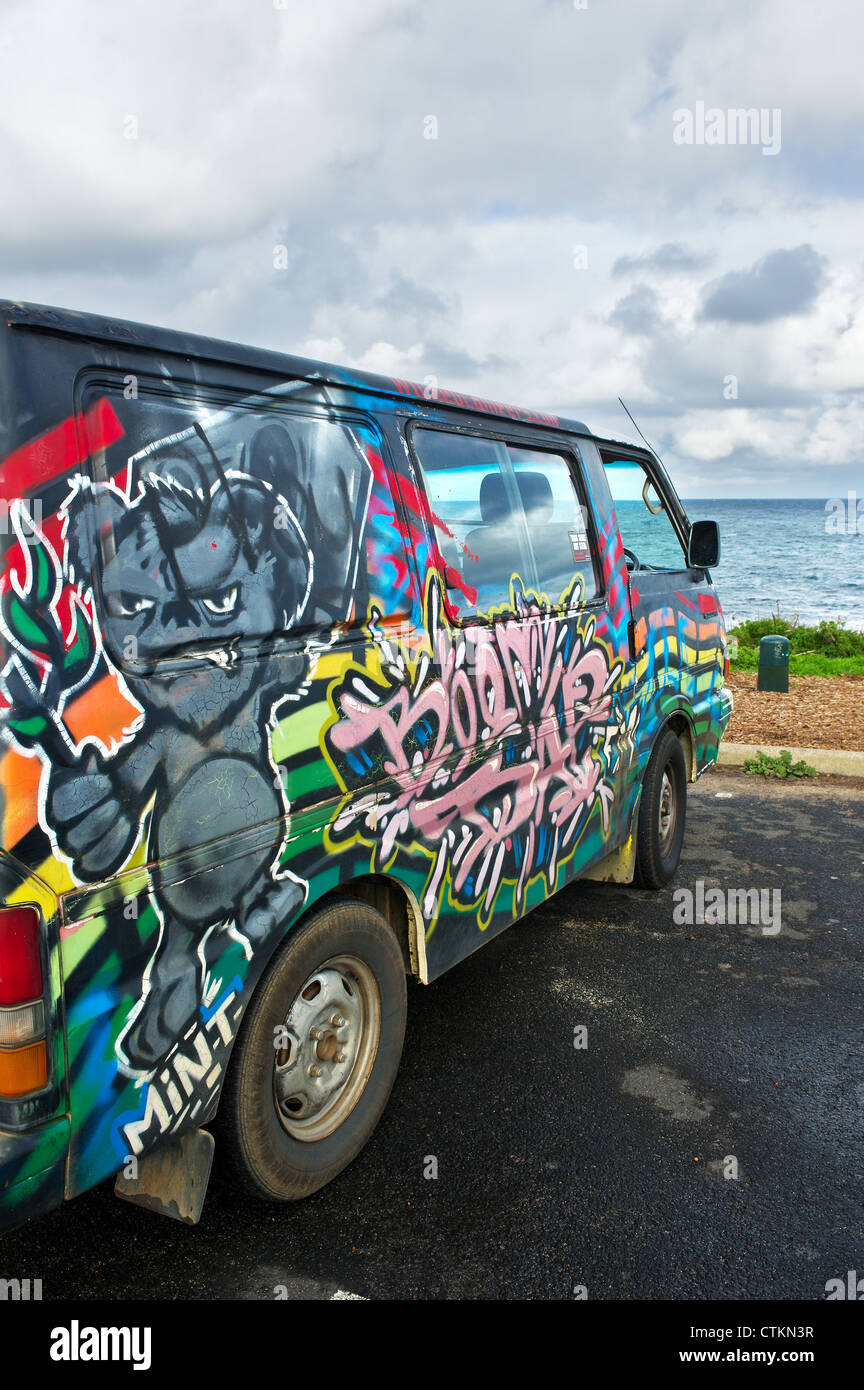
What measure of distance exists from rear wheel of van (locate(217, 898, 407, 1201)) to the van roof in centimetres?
146

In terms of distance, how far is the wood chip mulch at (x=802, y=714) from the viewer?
8461 mm

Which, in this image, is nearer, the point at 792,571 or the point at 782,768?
the point at 782,768

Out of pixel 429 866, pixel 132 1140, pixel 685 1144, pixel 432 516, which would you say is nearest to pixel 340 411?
pixel 432 516

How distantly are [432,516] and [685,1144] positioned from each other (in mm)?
2140

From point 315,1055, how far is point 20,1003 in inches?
42.8

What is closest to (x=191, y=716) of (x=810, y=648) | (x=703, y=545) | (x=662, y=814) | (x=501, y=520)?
(x=501, y=520)

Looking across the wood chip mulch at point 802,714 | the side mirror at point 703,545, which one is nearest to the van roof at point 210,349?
the side mirror at point 703,545

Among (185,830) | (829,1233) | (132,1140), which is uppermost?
(185,830)

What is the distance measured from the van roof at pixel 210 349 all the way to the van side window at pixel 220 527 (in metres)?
0.12

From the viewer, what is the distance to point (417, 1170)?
2869mm

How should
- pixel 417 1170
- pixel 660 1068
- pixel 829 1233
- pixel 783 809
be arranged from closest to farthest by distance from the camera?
pixel 829 1233 → pixel 417 1170 → pixel 660 1068 → pixel 783 809

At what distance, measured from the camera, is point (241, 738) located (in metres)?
2.24

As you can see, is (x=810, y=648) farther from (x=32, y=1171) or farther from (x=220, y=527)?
(x=32, y=1171)

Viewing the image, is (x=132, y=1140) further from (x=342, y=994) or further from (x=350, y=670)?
(x=350, y=670)
